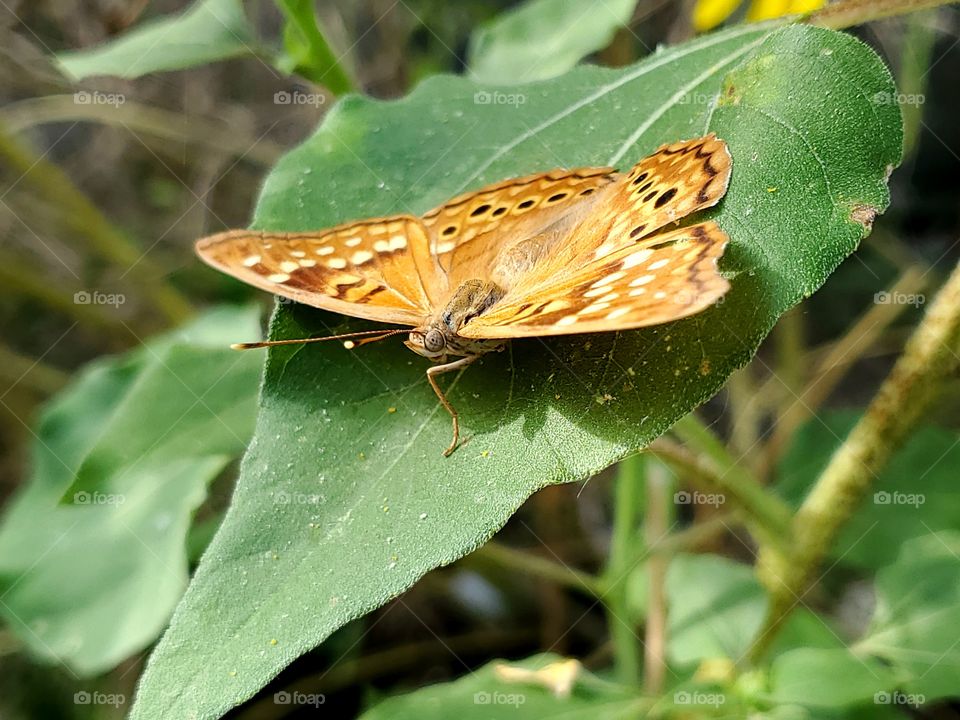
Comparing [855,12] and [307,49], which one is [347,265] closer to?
[307,49]

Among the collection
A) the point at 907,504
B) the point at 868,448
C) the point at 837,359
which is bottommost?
the point at 837,359

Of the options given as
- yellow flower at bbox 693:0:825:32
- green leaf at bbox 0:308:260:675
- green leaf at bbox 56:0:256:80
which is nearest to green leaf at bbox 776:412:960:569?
yellow flower at bbox 693:0:825:32

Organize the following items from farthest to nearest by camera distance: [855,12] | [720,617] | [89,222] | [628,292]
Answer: [89,222] < [720,617] < [855,12] < [628,292]

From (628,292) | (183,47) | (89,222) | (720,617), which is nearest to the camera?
(628,292)

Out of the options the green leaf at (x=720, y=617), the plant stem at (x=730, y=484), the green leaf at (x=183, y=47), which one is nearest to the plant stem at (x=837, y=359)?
the green leaf at (x=720, y=617)

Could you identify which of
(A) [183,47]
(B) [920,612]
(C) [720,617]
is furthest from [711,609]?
(A) [183,47]

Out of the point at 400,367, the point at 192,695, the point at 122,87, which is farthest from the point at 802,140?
the point at 122,87
